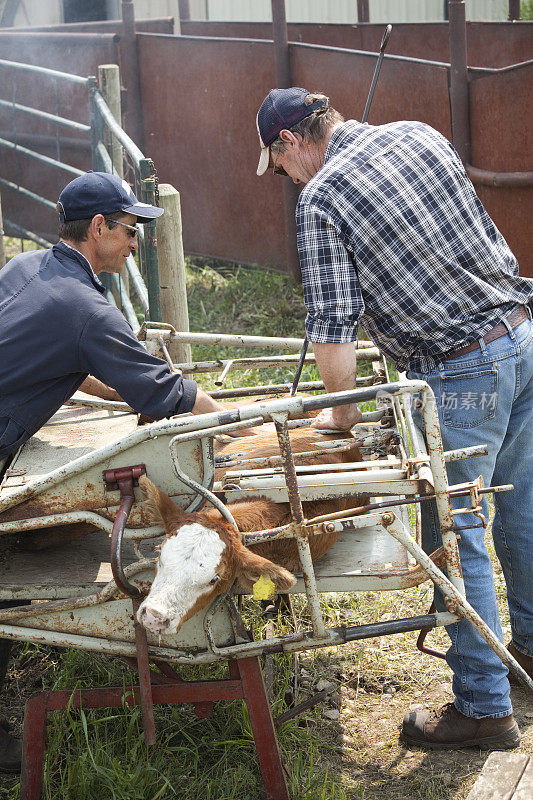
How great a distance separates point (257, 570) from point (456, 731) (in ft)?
3.59

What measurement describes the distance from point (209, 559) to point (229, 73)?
21.6ft

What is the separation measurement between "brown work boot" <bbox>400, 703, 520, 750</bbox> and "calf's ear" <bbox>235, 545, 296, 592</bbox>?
3.14ft

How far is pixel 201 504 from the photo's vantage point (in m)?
2.79

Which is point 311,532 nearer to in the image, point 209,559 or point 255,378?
point 209,559

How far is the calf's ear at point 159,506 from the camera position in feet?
8.73

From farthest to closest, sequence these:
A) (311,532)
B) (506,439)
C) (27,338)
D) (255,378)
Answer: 1. (255,378)
2. (506,439)
3. (27,338)
4. (311,532)

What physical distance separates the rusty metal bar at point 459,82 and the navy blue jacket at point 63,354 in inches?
154

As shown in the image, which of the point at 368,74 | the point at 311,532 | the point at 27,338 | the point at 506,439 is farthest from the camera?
the point at 368,74

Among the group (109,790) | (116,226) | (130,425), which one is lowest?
(109,790)

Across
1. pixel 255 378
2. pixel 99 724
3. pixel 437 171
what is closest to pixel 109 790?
pixel 99 724

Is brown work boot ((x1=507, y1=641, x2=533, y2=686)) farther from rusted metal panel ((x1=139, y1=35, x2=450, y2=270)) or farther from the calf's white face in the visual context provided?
rusted metal panel ((x1=139, y1=35, x2=450, y2=270))

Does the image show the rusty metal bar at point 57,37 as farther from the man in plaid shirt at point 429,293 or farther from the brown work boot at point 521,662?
the brown work boot at point 521,662

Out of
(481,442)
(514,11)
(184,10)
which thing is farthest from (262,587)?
(184,10)

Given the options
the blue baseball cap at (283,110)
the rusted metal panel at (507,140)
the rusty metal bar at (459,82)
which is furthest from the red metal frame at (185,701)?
the rusty metal bar at (459,82)
